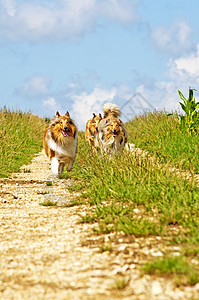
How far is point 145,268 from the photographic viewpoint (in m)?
3.26

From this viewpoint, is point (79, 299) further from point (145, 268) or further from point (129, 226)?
point (129, 226)

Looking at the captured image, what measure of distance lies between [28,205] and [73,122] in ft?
11.3

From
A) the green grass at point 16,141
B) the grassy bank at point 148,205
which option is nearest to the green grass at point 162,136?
the grassy bank at point 148,205

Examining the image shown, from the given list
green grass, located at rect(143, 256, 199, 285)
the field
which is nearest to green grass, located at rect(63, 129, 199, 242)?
the field

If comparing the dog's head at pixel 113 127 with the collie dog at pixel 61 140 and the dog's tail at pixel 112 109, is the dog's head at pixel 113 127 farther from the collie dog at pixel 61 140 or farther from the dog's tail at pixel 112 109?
the collie dog at pixel 61 140

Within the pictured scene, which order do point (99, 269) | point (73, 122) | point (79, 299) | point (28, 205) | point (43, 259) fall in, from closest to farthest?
point (79, 299)
point (99, 269)
point (43, 259)
point (28, 205)
point (73, 122)

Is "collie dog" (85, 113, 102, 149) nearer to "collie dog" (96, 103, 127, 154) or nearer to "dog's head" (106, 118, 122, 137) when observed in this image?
"collie dog" (96, 103, 127, 154)

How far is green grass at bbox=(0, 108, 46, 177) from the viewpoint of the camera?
1188 centimetres

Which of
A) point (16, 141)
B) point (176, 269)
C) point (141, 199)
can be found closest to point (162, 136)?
point (16, 141)

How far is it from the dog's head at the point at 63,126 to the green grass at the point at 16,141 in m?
1.71

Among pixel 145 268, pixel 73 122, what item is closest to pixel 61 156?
pixel 73 122

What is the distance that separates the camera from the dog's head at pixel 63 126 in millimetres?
9398

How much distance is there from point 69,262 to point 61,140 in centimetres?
622

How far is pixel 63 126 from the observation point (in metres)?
9.37
